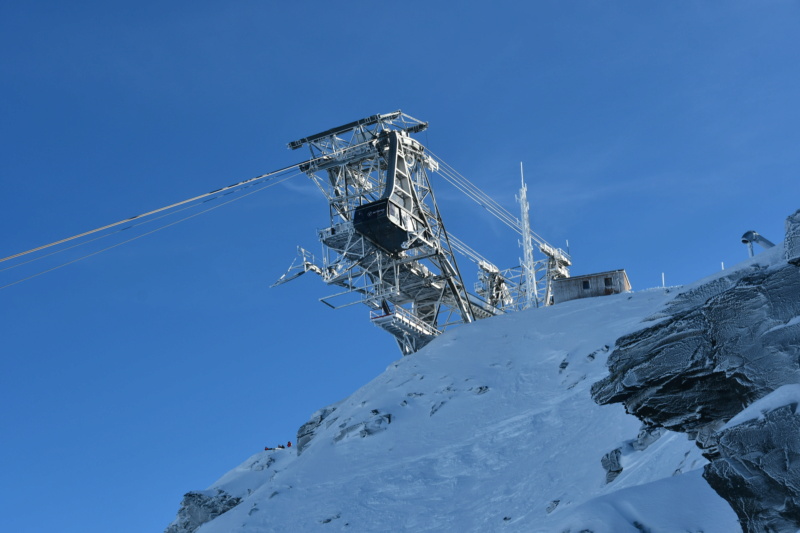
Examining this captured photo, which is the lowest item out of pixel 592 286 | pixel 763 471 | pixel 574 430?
pixel 763 471

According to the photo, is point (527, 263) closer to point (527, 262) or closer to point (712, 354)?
point (527, 262)

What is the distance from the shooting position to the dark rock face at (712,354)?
15898 mm

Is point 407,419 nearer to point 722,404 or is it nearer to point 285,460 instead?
point 285,460

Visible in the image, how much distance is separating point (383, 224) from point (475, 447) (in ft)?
73.5

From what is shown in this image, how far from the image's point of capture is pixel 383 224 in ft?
190

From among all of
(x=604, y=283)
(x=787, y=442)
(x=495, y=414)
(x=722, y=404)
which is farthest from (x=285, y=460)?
(x=787, y=442)

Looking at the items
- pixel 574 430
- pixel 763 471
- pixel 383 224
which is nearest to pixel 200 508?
pixel 574 430

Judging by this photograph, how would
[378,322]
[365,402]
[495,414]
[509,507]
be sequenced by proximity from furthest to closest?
[378,322] → [365,402] → [495,414] → [509,507]

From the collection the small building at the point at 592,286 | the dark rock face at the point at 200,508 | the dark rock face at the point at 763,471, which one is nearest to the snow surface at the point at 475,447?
the dark rock face at the point at 200,508

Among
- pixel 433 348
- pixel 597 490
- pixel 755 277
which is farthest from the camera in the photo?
pixel 433 348

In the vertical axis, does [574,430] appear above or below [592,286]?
below

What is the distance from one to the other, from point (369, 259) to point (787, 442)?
46.9m

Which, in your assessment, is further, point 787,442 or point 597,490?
point 597,490

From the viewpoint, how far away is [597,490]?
2817 cm
